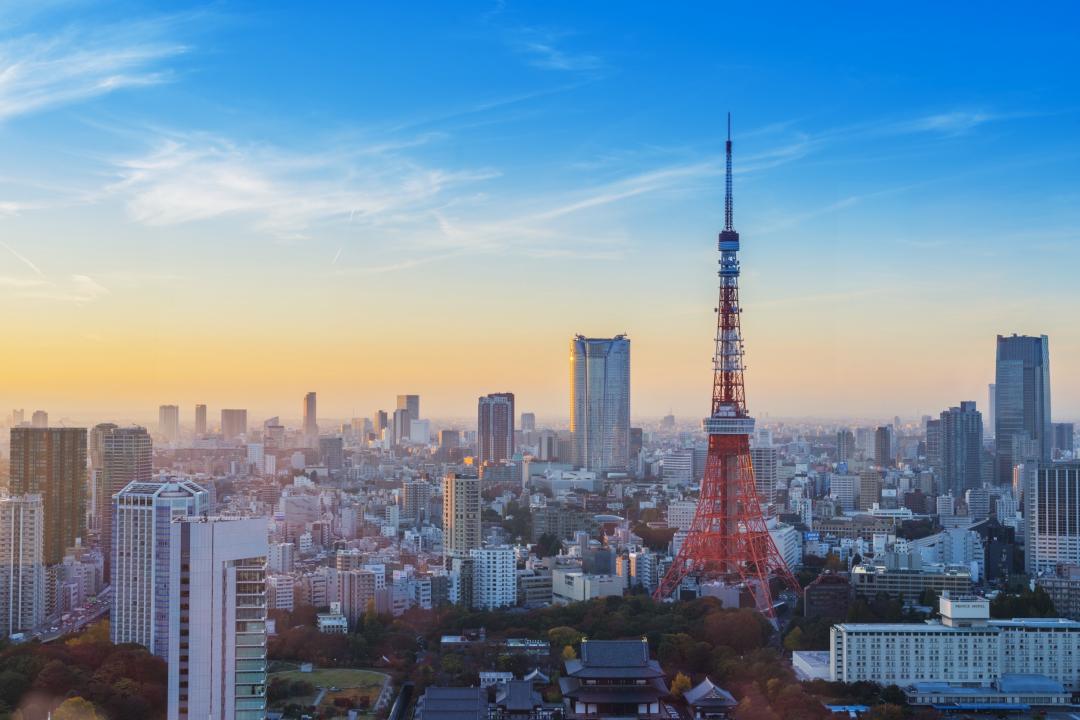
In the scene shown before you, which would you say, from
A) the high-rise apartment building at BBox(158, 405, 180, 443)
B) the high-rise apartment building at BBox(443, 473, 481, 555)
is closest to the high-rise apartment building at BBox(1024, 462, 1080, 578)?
the high-rise apartment building at BBox(443, 473, 481, 555)

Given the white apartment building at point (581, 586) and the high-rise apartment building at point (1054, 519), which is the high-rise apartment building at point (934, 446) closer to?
the high-rise apartment building at point (1054, 519)

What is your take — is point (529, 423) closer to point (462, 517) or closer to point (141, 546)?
point (462, 517)

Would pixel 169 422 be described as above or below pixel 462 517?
above

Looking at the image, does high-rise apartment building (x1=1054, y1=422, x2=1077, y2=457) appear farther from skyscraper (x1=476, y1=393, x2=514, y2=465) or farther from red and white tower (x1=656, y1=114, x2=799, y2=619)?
red and white tower (x1=656, y1=114, x2=799, y2=619)

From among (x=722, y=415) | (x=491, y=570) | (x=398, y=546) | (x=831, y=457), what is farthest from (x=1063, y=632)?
(x=831, y=457)

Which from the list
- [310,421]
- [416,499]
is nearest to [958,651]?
[310,421]

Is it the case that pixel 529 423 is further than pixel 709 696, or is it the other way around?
pixel 529 423

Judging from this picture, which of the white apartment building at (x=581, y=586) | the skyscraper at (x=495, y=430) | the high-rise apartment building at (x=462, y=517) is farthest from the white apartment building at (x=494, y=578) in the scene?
Answer: the skyscraper at (x=495, y=430)
